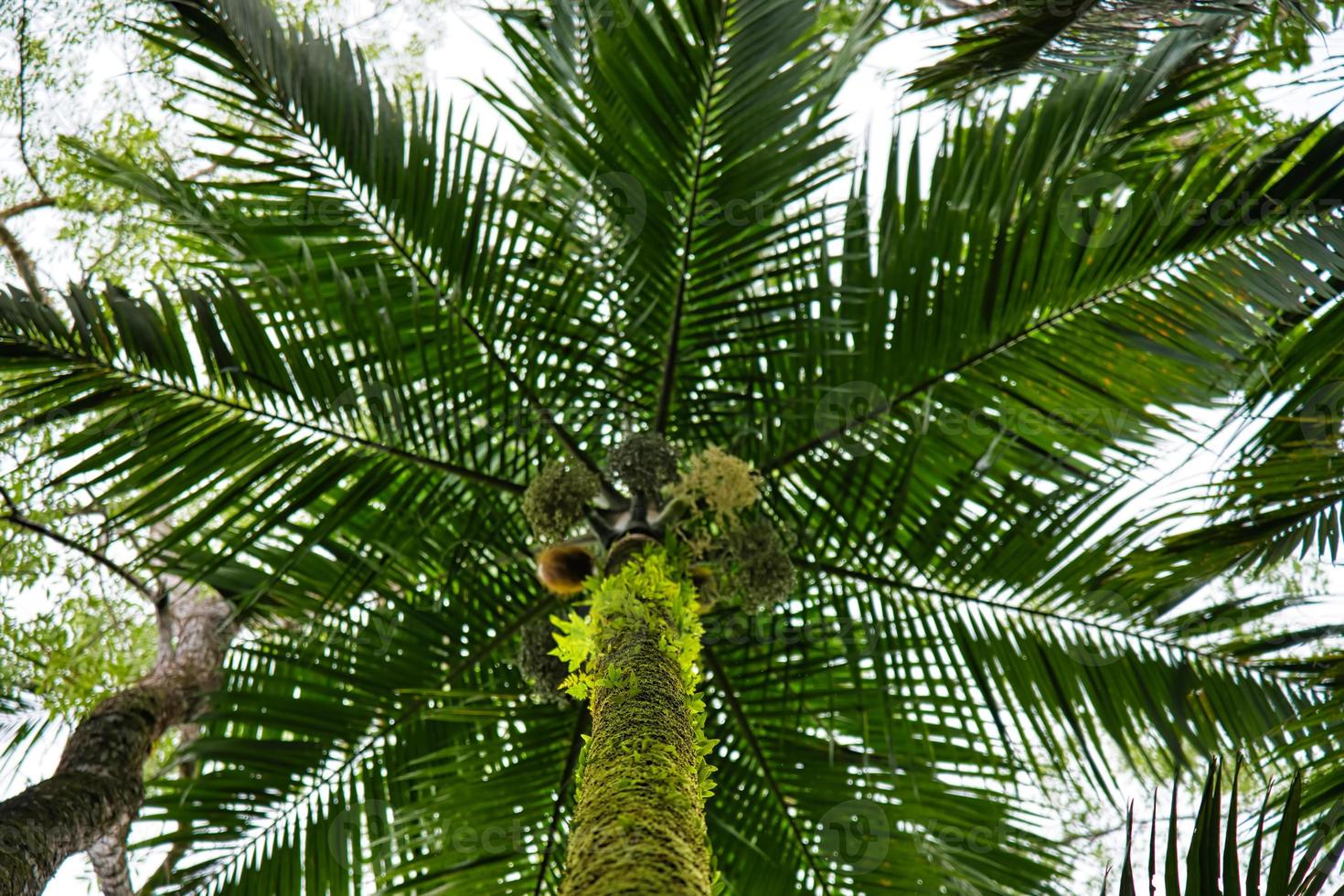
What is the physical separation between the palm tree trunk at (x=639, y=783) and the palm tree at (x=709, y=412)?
0.65m

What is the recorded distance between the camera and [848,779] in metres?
3.47

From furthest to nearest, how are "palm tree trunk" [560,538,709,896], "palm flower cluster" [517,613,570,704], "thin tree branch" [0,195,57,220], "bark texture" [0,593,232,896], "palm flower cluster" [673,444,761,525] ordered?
1. "thin tree branch" [0,195,57,220]
2. "palm flower cluster" [517,613,570,704]
3. "palm flower cluster" [673,444,761,525]
4. "bark texture" [0,593,232,896]
5. "palm tree trunk" [560,538,709,896]

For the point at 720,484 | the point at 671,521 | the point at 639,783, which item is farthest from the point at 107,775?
the point at 639,783

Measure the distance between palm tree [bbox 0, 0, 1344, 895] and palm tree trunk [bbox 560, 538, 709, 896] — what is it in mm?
655

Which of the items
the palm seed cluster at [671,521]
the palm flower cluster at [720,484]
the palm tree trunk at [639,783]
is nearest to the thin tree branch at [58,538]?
the palm seed cluster at [671,521]

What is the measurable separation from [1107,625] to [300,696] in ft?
8.56

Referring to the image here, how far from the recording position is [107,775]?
3.53 m

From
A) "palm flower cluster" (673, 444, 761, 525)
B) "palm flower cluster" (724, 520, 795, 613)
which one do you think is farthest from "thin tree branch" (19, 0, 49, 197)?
"palm flower cluster" (724, 520, 795, 613)

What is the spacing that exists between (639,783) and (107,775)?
2656 millimetres

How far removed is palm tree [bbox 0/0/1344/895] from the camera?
3029mm

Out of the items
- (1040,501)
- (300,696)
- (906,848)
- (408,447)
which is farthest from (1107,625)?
(300,696)

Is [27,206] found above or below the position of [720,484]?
above

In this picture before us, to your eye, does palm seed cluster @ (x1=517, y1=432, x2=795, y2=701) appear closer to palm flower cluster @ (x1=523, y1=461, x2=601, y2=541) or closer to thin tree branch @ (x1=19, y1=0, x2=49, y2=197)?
palm flower cluster @ (x1=523, y1=461, x2=601, y2=541)

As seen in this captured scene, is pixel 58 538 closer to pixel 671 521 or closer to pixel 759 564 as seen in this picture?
pixel 671 521
